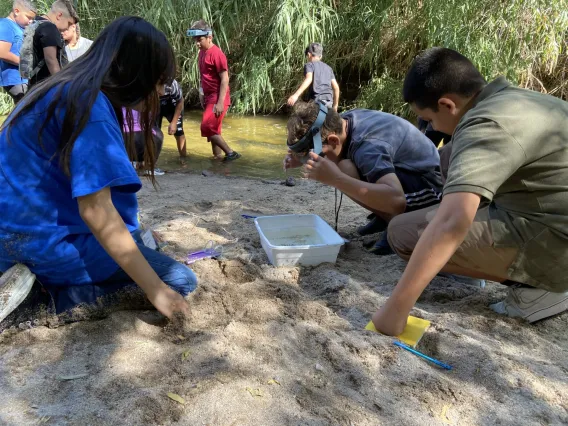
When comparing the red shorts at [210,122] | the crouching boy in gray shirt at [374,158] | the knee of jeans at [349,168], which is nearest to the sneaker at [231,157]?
the red shorts at [210,122]

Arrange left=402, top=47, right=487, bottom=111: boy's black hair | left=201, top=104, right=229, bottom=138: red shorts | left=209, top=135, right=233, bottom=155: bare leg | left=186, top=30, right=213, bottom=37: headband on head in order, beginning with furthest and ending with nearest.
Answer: left=209, top=135, right=233, bottom=155: bare leg < left=201, top=104, right=229, bottom=138: red shorts < left=186, top=30, right=213, bottom=37: headband on head < left=402, top=47, right=487, bottom=111: boy's black hair

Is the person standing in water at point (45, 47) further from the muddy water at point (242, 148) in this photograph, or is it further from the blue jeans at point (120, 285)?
the blue jeans at point (120, 285)

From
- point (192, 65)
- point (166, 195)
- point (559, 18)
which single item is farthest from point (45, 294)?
point (192, 65)

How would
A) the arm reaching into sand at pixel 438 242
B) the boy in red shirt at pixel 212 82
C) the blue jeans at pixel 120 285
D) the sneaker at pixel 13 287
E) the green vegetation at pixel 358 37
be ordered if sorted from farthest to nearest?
1. the green vegetation at pixel 358 37
2. the boy in red shirt at pixel 212 82
3. the blue jeans at pixel 120 285
4. the sneaker at pixel 13 287
5. the arm reaching into sand at pixel 438 242

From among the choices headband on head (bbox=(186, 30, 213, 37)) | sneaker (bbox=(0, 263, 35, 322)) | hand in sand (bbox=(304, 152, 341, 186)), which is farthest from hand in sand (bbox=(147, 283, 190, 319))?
headband on head (bbox=(186, 30, 213, 37))

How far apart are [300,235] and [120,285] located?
4.51 ft

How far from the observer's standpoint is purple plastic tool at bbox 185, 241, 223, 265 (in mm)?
2807

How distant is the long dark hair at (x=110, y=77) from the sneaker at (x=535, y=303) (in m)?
1.74

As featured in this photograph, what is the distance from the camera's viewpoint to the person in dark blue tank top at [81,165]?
1779 mm

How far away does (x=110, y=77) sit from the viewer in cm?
190

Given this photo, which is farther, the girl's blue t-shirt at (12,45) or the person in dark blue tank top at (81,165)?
the girl's blue t-shirt at (12,45)

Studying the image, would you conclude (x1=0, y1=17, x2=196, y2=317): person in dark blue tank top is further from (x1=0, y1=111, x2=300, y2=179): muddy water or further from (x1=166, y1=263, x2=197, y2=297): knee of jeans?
(x1=0, y1=111, x2=300, y2=179): muddy water

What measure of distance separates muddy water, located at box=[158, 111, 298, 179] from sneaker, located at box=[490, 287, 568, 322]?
12.2ft

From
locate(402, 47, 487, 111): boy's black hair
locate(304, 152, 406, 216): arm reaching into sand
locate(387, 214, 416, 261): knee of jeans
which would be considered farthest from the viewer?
locate(304, 152, 406, 216): arm reaching into sand
